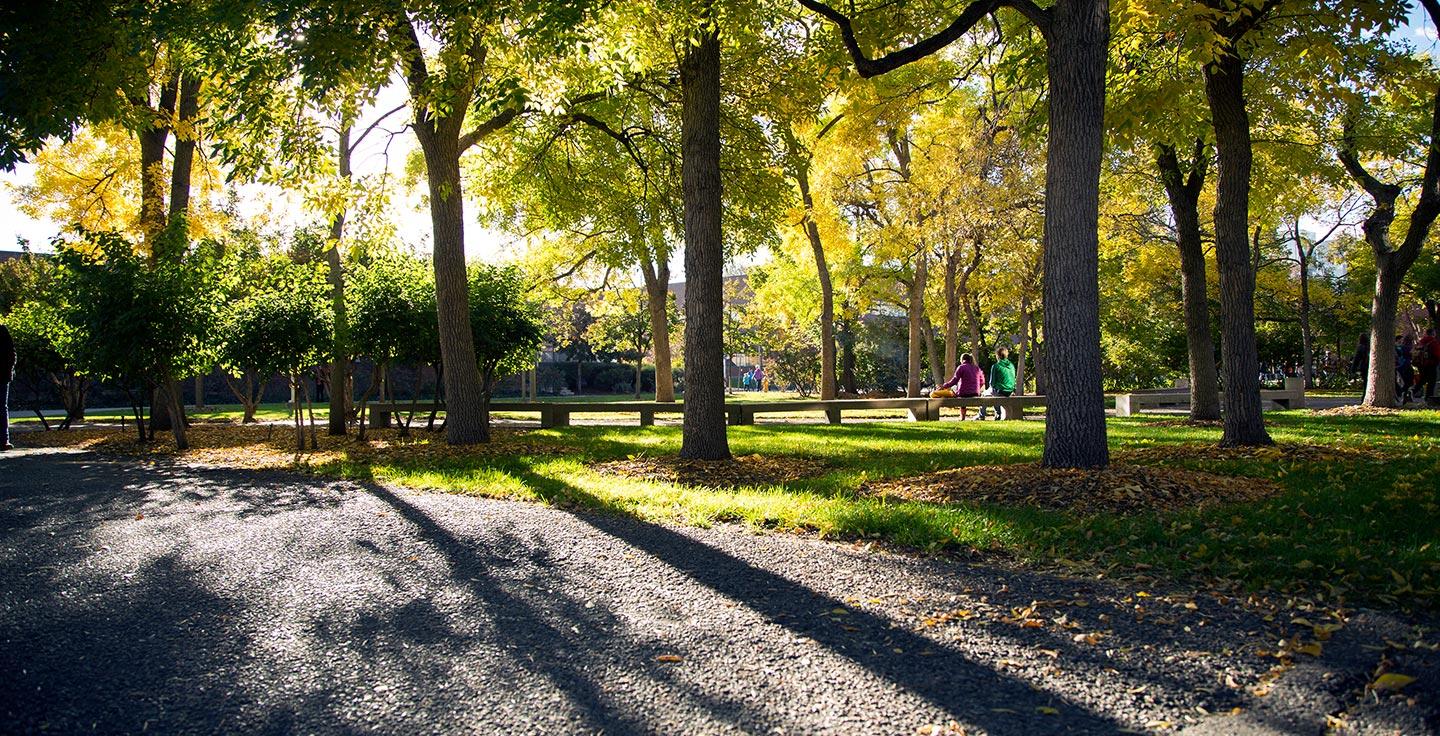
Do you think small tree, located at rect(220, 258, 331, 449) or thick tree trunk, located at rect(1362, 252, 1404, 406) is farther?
thick tree trunk, located at rect(1362, 252, 1404, 406)

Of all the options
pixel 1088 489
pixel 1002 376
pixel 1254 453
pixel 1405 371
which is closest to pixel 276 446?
pixel 1088 489

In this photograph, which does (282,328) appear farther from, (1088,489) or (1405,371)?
(1405,371)

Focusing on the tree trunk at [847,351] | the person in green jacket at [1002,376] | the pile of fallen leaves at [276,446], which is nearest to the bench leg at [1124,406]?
the person in green jacket at [1002,376]

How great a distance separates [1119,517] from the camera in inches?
220

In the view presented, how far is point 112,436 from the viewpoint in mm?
14727

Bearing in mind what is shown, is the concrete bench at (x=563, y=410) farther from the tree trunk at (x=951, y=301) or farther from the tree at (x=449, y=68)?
the tree trunk at (x=951, y=301)

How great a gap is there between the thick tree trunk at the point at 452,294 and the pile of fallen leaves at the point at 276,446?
0.45m

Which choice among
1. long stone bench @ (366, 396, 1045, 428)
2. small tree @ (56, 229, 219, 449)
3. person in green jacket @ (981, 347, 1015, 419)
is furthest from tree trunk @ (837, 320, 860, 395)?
small tree @ (56, 229, 219, 449)

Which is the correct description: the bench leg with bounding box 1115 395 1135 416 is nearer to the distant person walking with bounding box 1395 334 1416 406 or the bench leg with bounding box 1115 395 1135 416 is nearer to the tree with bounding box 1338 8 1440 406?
the tree with bounding box 1338 8 1440 406

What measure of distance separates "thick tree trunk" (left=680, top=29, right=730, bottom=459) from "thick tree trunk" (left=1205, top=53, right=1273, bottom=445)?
5501 millimetres

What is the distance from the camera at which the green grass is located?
4.39 meters

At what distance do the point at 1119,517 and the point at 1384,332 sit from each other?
13.6m

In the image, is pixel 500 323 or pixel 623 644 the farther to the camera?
pixel 500 323

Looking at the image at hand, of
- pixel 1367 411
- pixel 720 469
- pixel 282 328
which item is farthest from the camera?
pixel 1367 411
